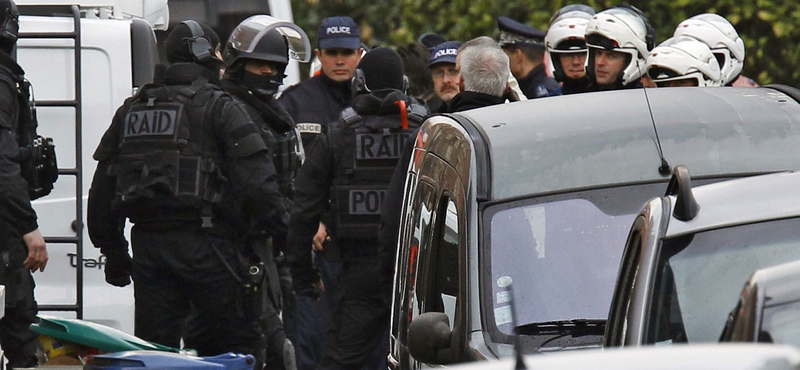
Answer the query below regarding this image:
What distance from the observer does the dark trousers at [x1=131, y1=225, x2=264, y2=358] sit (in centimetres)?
744

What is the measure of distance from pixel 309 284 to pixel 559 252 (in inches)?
152

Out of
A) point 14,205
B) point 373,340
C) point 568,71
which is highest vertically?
point 568,71

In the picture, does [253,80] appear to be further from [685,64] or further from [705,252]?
[705,252]

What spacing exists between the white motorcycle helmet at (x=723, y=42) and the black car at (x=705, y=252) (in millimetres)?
4206

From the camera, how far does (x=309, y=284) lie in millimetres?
8391

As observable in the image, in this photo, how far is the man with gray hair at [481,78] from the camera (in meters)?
7.16

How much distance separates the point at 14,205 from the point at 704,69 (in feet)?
10.6

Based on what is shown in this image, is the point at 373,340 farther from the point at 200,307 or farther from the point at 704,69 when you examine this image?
the point at 704,69

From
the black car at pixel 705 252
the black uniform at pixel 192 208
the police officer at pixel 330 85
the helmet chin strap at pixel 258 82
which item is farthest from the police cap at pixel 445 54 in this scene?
the black car at pixel 705 252

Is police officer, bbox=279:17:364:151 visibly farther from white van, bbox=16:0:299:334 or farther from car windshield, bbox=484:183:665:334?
car windshield, bbox=484:183:665:334

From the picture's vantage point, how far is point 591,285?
461 centimetres

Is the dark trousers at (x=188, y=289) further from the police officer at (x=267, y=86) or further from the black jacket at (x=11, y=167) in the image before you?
the black jacket at (x=11, y=167)

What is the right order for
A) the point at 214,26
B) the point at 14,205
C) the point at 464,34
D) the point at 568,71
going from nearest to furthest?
the point at 14,205 < the point at 568,71 < the point at 214,26 < the point at 464,34

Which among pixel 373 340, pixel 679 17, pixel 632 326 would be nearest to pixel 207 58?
pixel 373 340
